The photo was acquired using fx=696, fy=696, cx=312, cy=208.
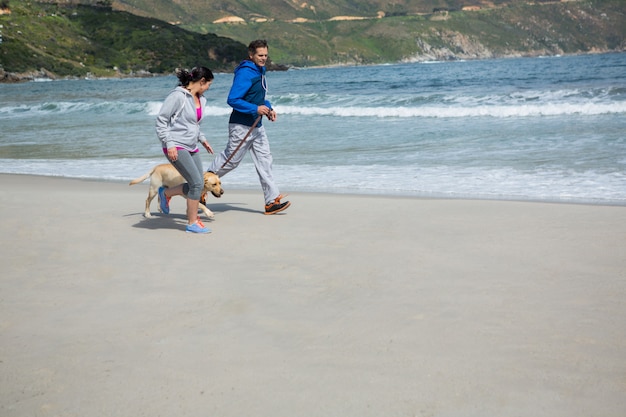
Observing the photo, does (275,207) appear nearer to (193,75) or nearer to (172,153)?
(172,153)

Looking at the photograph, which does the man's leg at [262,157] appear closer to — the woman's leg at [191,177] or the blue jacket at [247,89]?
the blue jacket at [247,89]

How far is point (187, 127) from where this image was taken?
20.6 ft

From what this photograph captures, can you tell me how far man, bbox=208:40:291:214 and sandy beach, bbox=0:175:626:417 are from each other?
71 cm

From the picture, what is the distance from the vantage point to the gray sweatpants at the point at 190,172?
20.5 ft

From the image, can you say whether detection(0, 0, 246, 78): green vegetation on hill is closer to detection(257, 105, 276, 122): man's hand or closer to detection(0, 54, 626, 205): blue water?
detection(0, 54, 626, 205): blue water

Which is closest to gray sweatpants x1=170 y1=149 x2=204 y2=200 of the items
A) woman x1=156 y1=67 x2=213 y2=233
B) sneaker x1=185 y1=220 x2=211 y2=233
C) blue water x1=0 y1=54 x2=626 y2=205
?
woman x1=156 y1=67 x2=213 y2=233

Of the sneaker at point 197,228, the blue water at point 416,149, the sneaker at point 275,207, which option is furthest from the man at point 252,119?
the blue water at point 416,149

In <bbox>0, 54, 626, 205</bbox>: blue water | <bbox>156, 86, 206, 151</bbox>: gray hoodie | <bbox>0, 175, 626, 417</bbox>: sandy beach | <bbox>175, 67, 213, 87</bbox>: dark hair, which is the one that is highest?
<bbox>175, 67, 213, 87</bbox>: dark hair

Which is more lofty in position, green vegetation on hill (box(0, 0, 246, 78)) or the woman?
green vegetation on hill (box(0, 0, 246, 78))

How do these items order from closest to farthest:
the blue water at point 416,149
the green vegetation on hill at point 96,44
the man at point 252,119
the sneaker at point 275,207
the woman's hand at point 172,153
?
1. the woman's hand at point 172,153
2. the man at point 252,119
3. the sneaker at point 275,207
4. the blue water at point 416,149
5. the green vegetation on hill at point 96,44

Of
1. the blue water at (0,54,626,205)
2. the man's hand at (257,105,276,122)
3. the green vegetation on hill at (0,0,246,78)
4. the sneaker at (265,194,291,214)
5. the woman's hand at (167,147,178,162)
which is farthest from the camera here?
the green vegetation on hill at (0,0,246,78)

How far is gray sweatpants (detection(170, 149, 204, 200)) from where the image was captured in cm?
625

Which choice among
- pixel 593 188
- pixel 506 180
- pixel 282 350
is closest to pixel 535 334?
pixel 282 350

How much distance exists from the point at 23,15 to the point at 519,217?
13018cm
